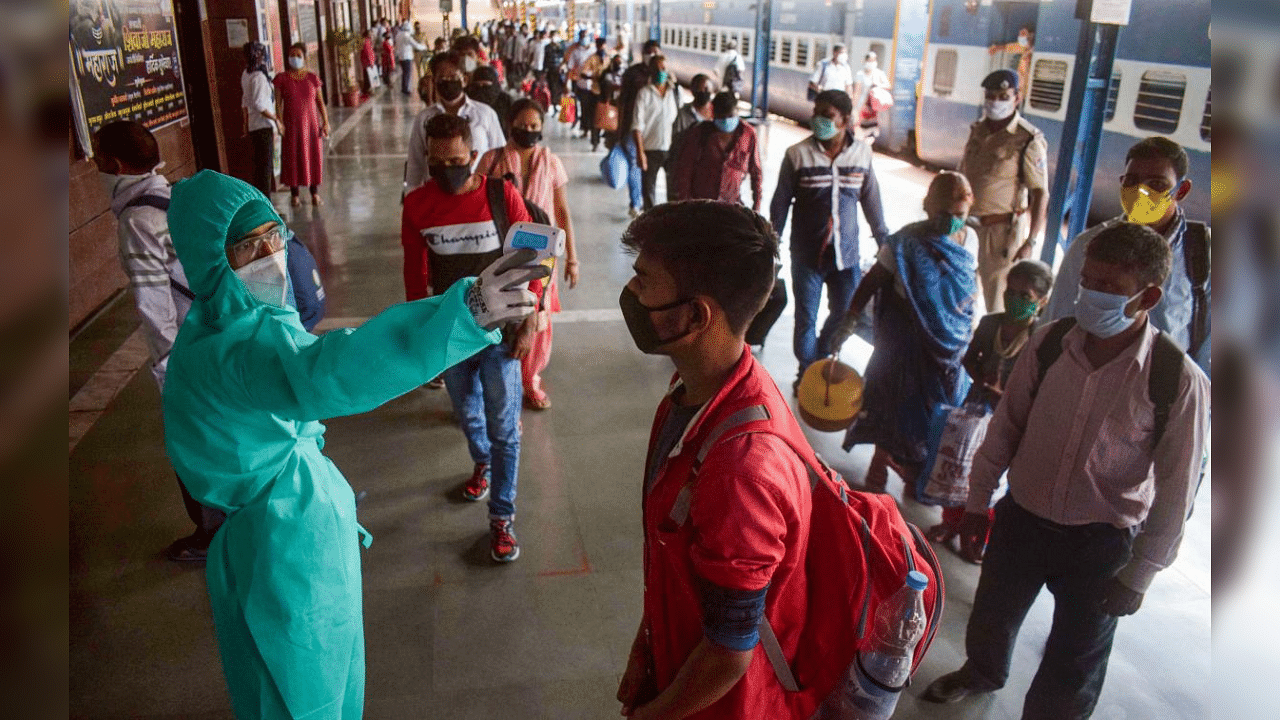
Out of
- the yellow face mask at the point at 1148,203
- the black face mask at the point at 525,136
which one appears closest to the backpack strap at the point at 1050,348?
the yellow face mask at the point at 1148,203

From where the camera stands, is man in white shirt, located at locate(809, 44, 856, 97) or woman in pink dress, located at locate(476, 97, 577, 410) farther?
man in white shirt, located at locate(809, 44, 856, 97)

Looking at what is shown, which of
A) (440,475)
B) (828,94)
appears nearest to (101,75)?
(440,475)

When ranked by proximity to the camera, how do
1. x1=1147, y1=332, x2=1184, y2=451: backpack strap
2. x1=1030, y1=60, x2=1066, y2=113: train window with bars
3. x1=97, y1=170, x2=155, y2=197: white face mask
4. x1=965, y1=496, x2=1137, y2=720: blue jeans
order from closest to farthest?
x1=1147, y1=332, x2=1184, y2=451: backpack strap → x1=965, y1=496, x2=1137, y2=720: blue jeans → x1=97, y1=170, x2=155, y2=197: white face mask → x1=1030, y1=60, x2=1066, y2=113: train window with bars

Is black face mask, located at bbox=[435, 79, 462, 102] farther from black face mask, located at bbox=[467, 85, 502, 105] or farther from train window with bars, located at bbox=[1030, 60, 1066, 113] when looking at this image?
train window with bars, located at bbox=[1030, 60, 1066, 113]

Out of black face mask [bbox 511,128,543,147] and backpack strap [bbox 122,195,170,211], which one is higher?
black face mask [bbox 511,128,543,147]

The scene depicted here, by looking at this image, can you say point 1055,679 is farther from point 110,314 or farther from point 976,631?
point 110,314

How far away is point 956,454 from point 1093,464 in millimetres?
1343

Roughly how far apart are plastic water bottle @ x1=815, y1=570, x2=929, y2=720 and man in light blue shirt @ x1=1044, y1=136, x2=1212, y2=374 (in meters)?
2.17

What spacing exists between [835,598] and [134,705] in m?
2.49

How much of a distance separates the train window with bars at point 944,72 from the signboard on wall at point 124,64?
8.69m

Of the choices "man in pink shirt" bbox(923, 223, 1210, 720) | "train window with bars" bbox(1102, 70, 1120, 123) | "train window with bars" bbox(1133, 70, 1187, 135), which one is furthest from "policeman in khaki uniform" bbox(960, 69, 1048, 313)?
"man in pink shirt" bbox(923, 223, 1210, 720)

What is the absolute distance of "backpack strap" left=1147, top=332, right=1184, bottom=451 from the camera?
7.23ft

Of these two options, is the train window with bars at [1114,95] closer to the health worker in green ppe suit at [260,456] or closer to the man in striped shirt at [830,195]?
the man in striped shirt at [830,195]

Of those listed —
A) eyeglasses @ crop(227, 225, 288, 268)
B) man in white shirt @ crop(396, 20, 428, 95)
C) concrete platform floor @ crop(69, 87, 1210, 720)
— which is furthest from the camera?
man in white shirt @ crop(396, 20, 428, 95)
